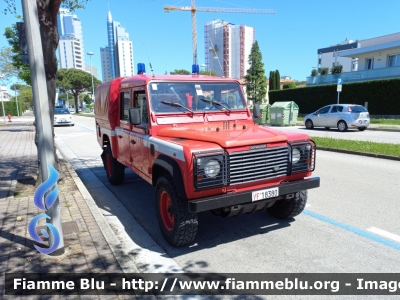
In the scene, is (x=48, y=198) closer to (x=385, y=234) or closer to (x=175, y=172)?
(x=175, y=172)

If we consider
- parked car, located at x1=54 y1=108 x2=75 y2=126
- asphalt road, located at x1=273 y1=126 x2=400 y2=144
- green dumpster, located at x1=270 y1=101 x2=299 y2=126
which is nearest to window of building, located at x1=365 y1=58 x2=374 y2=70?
green dumpster, located at x1=270 y1=101 x2=299 y2=126

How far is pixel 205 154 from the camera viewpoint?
11.0ft

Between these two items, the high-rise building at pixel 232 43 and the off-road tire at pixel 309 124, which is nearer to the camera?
the off-road tire at pixel 309 124

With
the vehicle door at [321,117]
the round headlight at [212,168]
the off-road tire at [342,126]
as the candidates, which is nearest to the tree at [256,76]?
the vehicle door at [321,117]

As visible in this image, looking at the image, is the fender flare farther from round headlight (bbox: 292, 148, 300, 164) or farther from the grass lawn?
the grass lawn

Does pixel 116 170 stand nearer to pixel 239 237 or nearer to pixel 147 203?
pixel 147 203

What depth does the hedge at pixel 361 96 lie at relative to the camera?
22.4 meters

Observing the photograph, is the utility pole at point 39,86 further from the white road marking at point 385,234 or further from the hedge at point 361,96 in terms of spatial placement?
the hedge at point 361,96

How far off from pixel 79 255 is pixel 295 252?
2.63 m

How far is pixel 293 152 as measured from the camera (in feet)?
12.9

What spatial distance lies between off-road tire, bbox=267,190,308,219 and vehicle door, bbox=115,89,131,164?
2.83 m

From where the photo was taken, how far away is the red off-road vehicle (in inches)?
135

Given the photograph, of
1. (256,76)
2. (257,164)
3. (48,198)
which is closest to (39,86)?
(48,198)

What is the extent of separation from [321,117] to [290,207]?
15625 mm
